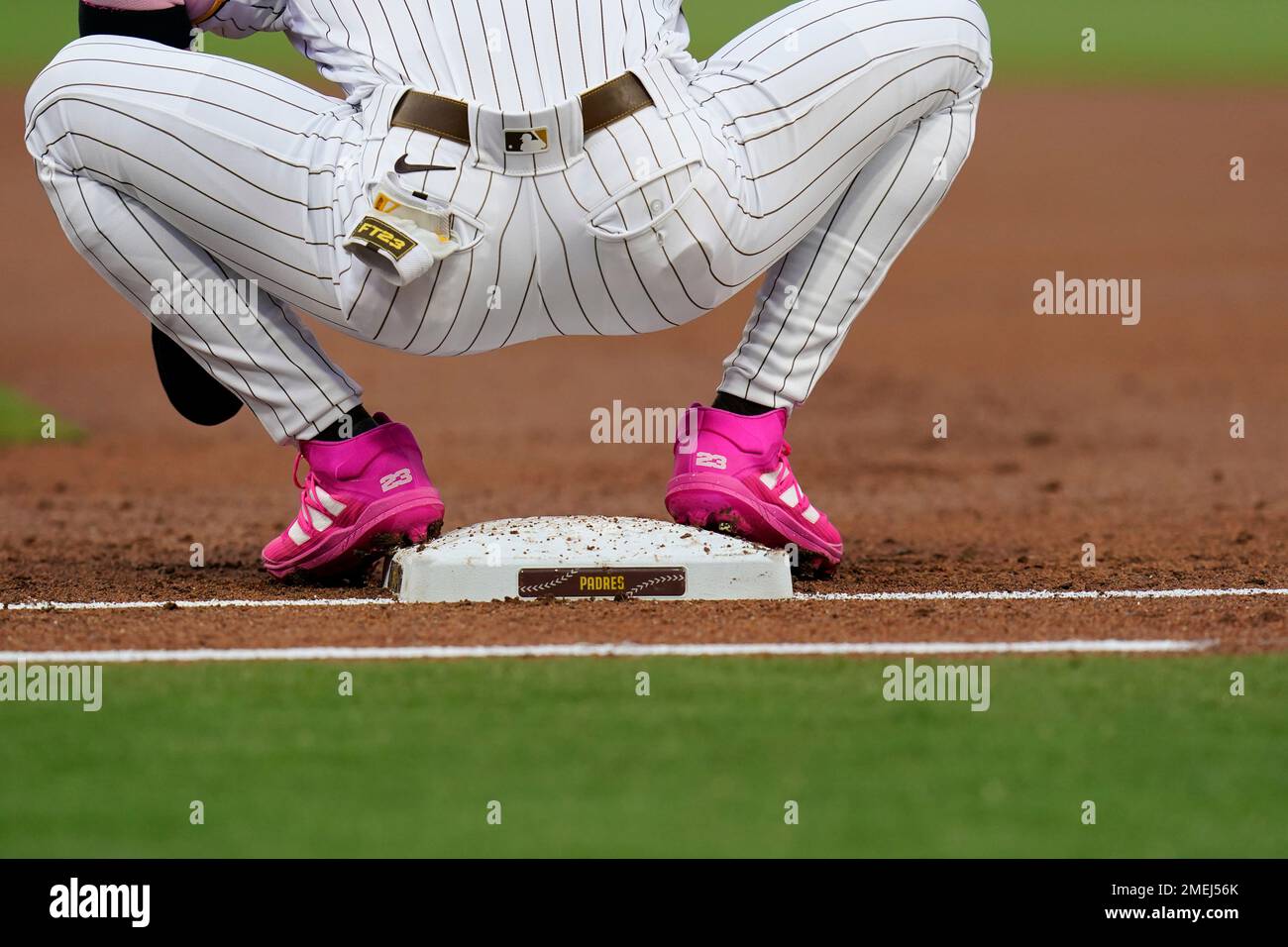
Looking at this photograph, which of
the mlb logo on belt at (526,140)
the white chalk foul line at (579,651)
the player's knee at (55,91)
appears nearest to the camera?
the white chalk foul line at (579,651)

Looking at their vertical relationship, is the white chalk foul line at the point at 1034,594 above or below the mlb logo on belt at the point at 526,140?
below

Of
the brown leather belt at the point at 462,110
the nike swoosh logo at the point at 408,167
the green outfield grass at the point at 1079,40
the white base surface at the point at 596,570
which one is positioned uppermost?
the green outfield grass at the point at 1079,40

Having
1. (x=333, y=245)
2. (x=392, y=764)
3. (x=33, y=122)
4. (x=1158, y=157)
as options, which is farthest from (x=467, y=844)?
(x=1158, y=157)

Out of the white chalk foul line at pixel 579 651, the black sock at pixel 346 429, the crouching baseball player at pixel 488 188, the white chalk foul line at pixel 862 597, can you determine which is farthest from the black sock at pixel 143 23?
the white chalk foul line at pixel 579 651

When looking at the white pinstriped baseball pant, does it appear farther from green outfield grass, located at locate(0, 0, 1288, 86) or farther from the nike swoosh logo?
green outfield grass, located at locate(0, 0, 1288, 86)

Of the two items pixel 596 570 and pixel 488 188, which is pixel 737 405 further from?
pixel 488 188

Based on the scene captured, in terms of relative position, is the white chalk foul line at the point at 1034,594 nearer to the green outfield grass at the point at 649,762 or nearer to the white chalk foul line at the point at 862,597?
the white chalk foul line at the point at 862,597

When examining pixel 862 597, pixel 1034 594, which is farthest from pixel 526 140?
pixel 1034 594
